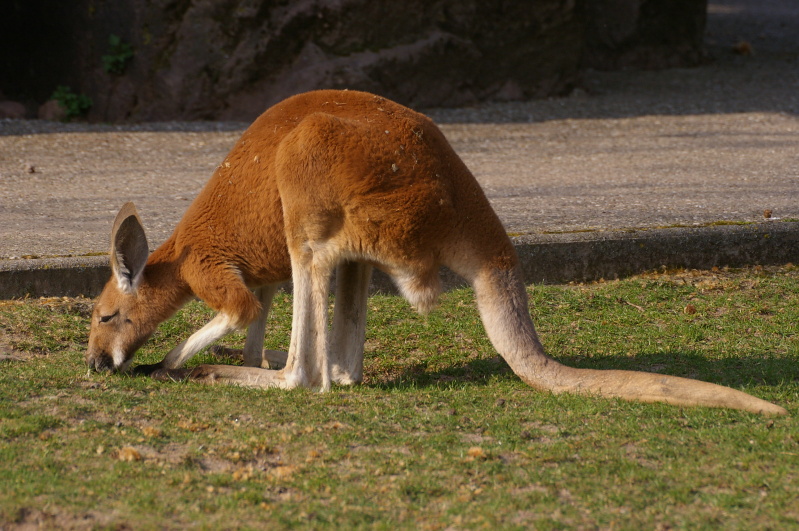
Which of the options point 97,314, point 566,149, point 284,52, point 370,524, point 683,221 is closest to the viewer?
point 370,524

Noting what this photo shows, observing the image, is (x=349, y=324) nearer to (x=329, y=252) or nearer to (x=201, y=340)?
(x=329, y=252)

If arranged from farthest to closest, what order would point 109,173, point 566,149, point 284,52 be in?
point 284,52 < point 566,149 < point 109,173

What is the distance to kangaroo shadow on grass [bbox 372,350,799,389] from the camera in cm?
441

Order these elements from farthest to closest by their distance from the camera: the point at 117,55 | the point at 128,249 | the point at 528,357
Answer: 1. the point at 117,55
2. the point at 128,249
3. the point at 528,357

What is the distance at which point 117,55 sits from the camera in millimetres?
10305

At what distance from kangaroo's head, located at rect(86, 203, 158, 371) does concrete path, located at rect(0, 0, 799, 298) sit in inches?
41.1

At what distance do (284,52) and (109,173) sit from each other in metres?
2.83

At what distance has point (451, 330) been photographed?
17.4 feet

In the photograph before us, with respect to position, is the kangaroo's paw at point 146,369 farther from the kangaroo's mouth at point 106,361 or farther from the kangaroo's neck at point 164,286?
the kangaroo's neck at point 164,286

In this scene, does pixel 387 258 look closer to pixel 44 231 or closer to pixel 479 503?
pixel 479 503

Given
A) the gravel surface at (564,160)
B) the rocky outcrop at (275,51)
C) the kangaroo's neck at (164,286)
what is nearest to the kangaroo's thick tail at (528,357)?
the kangaroo's neck at (164,286)

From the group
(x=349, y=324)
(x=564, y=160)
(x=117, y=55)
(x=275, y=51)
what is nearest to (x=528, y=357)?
(x=349, y=324)

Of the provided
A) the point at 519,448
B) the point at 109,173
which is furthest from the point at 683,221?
the point at 109,173

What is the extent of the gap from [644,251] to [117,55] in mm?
6730
